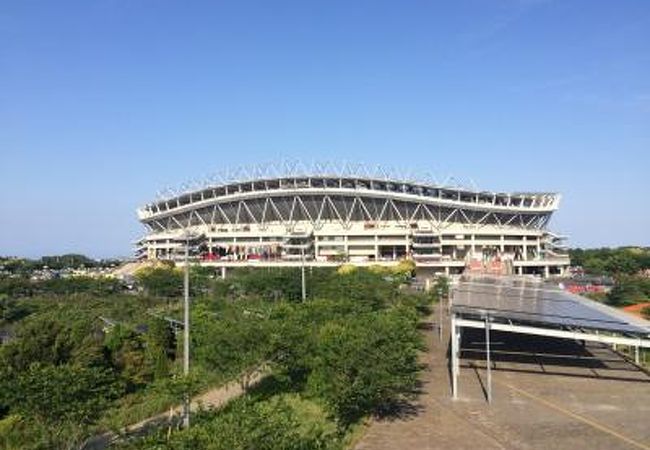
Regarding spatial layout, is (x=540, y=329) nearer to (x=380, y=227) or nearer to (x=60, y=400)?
(x=60, y=400)

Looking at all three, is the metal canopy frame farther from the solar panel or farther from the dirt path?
the dirt path

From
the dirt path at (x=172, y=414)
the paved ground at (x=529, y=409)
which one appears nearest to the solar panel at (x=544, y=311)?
the paved ground at (x=529, y=409)

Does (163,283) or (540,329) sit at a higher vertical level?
(163,283)

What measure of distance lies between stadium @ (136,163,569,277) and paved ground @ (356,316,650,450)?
83.2 metres

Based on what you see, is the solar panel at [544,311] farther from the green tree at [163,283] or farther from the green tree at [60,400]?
the green tree at [163,283]

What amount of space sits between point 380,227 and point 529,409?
102m

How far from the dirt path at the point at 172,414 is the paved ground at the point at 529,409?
27.1 feet

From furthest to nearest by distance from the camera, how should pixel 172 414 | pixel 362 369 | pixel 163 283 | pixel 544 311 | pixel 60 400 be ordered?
pixel 163 283 < pixel 544 311 < pixel 172 414 < pixel 362 369 < pixel 60 400

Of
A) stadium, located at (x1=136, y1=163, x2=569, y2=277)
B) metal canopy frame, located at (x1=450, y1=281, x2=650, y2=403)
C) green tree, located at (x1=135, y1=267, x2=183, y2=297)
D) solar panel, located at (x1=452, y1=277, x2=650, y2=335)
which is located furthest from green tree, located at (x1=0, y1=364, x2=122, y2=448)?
stadium, located at (x1=136, y1=163, x2=569, y2=277)

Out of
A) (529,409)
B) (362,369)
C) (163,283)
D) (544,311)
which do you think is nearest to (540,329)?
(544,311)

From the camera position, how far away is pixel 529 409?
28.7m

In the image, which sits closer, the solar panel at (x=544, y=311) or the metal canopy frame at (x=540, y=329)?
the metal canopy frame at (x=540, y=329)

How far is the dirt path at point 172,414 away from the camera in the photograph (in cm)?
2625

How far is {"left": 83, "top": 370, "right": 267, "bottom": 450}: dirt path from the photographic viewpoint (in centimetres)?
2625
